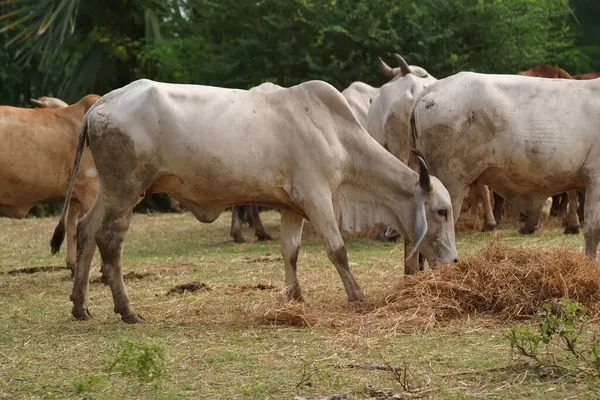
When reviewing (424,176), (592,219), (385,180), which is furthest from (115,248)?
(592,219)

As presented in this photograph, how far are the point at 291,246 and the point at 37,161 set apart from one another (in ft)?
10.4

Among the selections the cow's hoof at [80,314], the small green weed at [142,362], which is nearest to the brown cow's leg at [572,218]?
the cow's hoof at [80,314]

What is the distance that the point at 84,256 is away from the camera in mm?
7844

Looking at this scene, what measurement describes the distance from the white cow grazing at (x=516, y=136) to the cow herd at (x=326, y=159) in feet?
0.04

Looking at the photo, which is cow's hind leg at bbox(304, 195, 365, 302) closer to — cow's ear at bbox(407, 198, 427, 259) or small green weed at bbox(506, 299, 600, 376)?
cow's ear at bbox(407, 198, 427, 259)

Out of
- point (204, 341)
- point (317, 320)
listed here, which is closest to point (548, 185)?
point (317, 320)

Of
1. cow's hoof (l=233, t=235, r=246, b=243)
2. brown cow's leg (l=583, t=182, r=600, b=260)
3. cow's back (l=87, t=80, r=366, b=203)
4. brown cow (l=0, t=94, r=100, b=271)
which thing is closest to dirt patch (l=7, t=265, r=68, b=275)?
brown cow (l=0, t=94, r=100, b=271)

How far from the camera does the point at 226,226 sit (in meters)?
16.4

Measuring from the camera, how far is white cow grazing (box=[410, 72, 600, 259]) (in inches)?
342

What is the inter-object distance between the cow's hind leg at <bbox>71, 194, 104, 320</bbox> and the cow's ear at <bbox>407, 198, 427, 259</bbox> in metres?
2.39

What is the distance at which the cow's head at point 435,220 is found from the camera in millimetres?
7898

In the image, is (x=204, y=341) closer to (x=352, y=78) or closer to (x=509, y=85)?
(x=509, y=85)

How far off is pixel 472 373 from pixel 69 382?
7.18 feet

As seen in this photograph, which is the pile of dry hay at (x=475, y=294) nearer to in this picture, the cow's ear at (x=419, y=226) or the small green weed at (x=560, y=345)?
the cow's ear at (x=419, y=226)
